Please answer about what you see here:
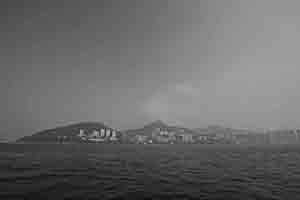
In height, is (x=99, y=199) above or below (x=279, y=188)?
above

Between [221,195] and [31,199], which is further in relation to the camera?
[221,195]

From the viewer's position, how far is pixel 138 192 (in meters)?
11.9

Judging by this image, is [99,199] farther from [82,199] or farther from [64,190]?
[64,190]

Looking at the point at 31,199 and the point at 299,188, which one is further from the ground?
the point at 31,199

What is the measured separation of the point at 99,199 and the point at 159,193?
4441 millimetres

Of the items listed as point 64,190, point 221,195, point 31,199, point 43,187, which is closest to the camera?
point 31,199

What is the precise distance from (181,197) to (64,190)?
9.21 m

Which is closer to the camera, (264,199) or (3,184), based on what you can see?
(264,199)

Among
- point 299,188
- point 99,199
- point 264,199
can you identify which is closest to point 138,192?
point 99,199

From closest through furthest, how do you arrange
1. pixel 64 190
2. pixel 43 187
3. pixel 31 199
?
pixel 31 199 < pixel 64 190 < pixel 43 187

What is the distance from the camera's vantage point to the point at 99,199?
10.2 m

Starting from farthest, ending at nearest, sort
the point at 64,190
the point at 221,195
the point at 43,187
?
the point at 43,187 < the point at 64,190 < the point at 221,195

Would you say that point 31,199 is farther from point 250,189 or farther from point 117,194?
point 250,189

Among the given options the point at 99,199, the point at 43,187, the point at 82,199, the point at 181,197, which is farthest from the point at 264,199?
the point at 43,187
